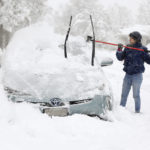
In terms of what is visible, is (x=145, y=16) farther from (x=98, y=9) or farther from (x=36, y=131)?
(x=36, y=131)

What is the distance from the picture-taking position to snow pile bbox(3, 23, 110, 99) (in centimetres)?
372

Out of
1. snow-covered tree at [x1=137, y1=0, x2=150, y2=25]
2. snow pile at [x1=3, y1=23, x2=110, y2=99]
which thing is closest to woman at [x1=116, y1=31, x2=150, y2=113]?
snow pile at [x1=3, y1=23, x2=110, y2=99]

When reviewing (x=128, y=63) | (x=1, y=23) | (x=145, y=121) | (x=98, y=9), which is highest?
(x=98, y=9)

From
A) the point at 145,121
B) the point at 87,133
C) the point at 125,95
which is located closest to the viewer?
the point at 87,133

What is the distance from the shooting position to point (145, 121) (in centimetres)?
449

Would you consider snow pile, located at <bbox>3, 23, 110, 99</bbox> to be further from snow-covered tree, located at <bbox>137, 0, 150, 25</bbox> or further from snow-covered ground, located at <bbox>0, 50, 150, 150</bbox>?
snow-covered tree, located at <bbox>137, 0, 150, 25</bbox>

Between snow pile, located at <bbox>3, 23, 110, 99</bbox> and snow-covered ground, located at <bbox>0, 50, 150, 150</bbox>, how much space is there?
1.09 feet

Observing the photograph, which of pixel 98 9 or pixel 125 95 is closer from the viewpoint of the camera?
pixel 125 95

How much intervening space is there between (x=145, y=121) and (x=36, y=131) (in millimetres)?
2267

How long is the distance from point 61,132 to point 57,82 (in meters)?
0.90

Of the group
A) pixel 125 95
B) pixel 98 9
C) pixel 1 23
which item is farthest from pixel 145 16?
pixel 125 95

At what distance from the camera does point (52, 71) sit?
4.09m

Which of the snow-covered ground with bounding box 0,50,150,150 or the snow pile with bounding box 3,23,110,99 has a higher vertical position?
the snow pile with bounding box 3,23,110,99

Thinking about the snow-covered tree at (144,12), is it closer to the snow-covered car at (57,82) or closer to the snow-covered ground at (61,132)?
the snow-covered car at (57,82)
